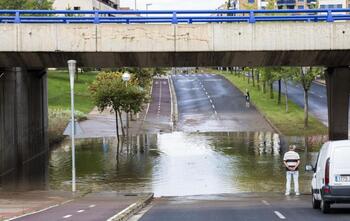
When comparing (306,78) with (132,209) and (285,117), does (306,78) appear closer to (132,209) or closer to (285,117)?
(285,117)

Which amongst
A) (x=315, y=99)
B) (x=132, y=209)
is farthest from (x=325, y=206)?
(x=315, y=99)

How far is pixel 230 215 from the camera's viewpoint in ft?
52.1

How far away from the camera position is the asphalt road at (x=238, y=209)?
15.2 m

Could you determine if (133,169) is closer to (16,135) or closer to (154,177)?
(154,177)

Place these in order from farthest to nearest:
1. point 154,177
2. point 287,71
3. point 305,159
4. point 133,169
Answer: point 287,71 < point 305,159 < point 133,169 < point 154,177

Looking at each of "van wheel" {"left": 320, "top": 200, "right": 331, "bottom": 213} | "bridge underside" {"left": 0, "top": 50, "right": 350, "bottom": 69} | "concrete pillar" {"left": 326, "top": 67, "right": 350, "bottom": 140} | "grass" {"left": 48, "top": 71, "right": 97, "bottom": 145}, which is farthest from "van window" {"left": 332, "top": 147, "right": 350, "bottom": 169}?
"grass" {"left": 48, "top": 71, "right": 97, "bottom": 145}

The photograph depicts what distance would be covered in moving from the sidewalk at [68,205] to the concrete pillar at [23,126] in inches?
251

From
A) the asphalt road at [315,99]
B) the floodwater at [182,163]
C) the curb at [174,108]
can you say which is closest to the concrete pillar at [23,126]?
the floodwater at [182,163]

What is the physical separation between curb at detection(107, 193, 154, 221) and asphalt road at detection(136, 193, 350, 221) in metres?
0.25

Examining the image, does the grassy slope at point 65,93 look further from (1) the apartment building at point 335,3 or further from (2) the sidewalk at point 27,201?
(1) the apartment building at point 335,3

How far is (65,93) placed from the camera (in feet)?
240

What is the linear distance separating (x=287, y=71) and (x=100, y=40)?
30.5 meters

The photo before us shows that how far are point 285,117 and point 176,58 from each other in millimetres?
30056

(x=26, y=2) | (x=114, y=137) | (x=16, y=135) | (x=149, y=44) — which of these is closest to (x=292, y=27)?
(x=149, y=44)
